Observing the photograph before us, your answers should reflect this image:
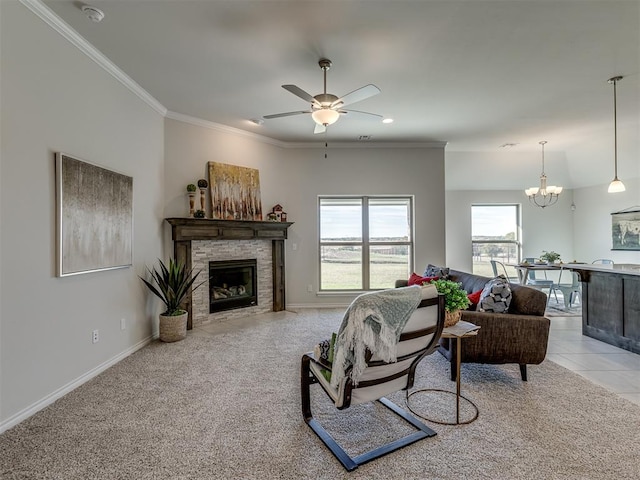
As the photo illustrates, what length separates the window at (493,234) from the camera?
771 cm

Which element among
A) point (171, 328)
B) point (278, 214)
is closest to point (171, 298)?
point (171, 328)

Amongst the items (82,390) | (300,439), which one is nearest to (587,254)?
(300,439)

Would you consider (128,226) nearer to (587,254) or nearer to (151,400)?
(151,400)

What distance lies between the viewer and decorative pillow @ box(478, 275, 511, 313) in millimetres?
2908

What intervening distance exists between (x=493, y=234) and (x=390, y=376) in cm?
699

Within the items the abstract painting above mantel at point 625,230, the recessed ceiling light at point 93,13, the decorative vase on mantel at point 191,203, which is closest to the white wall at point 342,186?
the decorative vase on mantel at point 191,203

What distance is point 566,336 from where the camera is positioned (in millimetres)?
4207

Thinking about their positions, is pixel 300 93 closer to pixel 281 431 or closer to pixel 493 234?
pixel 281 431

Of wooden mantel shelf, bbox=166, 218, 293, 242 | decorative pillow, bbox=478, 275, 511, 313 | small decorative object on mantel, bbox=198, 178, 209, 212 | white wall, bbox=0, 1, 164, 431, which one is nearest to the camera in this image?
white wall, bbox=0, 1, 164, 431

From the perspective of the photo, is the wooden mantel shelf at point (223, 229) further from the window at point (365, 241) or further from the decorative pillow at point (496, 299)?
the decorative pillow at point (496, 299)

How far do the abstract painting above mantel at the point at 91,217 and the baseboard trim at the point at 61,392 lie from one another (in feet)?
3.10

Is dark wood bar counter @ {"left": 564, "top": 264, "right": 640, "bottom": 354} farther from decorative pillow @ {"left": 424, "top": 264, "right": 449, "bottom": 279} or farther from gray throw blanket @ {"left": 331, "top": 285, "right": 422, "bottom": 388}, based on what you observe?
gray throw blanket @ {"left": 331, "top": 285, "right": 422, "bottom": 388}

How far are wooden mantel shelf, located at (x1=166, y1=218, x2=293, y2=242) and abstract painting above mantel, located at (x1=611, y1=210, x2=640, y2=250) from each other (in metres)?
6.81

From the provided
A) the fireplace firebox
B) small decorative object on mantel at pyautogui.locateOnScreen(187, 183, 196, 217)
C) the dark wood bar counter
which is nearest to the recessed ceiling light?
small decorative object on mantel at pyautogui.locateOnScreen(187, 183, 196, 217)
